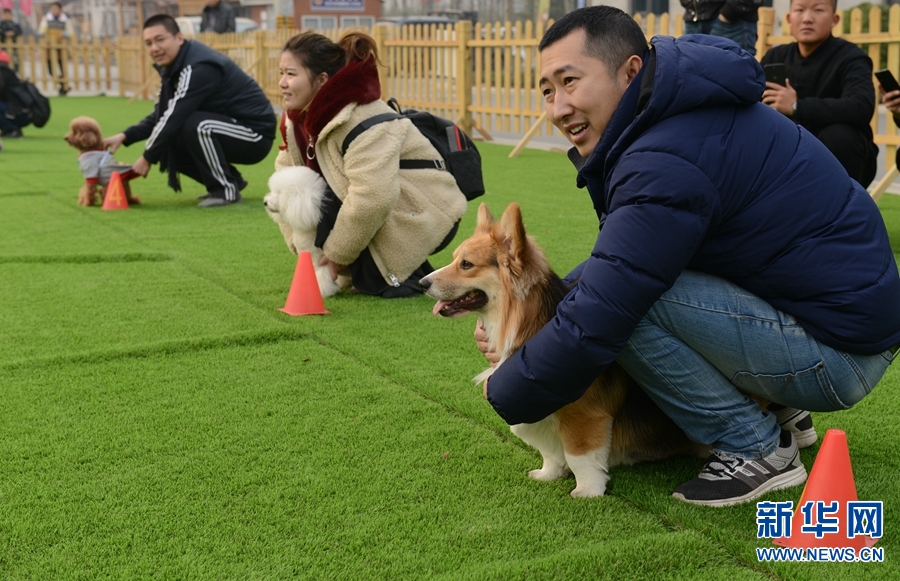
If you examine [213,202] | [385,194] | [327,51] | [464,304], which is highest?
[327,51]

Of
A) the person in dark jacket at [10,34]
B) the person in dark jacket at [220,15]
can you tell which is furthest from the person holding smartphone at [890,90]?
the person in dark jacket at [10,34]

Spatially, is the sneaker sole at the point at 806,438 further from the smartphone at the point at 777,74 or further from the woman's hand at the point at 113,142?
the woman's hand at the point at 113,142

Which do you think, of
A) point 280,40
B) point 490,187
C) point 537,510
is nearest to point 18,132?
point 280,40

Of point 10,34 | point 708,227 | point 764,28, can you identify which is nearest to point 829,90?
point 764,28

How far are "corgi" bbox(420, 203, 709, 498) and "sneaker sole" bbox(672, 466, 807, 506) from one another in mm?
238

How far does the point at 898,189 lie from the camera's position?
28.0ft

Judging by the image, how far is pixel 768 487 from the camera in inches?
104

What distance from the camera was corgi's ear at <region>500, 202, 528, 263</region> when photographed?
103 inches

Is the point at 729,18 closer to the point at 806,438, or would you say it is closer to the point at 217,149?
the point at 217,149

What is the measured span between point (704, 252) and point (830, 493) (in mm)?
721

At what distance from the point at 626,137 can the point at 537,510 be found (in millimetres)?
1132

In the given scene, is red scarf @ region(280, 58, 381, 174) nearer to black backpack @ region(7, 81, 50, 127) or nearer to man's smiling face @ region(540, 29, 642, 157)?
man's smiling face @ region(540, 29, 642, 157)

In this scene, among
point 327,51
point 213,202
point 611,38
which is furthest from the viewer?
point 213,202

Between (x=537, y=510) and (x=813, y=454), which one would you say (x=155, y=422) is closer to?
(x=537, y=510)
